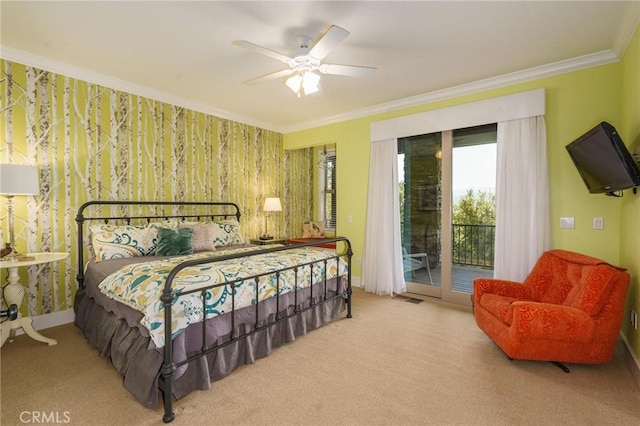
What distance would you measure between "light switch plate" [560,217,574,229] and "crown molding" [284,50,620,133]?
61.2 inches

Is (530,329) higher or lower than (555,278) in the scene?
lower

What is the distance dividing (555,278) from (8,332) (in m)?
4.89

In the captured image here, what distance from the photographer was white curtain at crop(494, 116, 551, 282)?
10.8 feet

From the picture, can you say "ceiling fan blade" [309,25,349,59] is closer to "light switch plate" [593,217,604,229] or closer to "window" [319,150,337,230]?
"light switch plate" [593,217,604,229]

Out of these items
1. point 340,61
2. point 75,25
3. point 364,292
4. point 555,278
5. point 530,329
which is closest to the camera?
point 530,329

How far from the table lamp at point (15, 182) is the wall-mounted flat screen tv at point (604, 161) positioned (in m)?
4.72

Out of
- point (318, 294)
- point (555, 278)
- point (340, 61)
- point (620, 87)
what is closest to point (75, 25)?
point (340, 61)

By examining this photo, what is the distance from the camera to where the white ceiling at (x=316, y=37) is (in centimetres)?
232

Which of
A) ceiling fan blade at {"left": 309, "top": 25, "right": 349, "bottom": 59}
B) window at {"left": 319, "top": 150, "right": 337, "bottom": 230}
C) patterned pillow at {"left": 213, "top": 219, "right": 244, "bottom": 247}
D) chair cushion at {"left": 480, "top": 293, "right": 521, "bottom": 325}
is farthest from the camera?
window at {"left": 319, "top": 150, "right": 337, "bottom": 230}

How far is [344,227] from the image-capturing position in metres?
5.07

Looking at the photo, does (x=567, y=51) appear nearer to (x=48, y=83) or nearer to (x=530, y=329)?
(x=530, y=329)

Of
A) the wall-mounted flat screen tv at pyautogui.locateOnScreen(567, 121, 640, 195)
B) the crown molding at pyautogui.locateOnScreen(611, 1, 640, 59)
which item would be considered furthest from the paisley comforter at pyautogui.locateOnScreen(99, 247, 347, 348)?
the crown molding at pyautogui.locateOnScreen(611, 1, 640, 59)

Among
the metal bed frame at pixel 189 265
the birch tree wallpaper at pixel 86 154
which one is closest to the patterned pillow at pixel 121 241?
the metal bed frame at pixel 189 265

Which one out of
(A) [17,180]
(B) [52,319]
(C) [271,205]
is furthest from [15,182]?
(C) [271,205]
